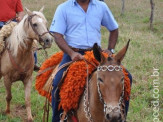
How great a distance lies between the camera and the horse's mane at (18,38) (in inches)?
209

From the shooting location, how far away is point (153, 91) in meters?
6.53

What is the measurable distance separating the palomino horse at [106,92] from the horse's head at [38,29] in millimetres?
1703

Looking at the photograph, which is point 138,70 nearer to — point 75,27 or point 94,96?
point 75,27

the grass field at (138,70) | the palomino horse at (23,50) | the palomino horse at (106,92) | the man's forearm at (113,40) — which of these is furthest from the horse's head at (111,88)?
the grass field at (138,70)

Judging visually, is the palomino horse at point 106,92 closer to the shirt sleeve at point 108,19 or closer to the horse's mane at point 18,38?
the shirt sleeve at point 108,19

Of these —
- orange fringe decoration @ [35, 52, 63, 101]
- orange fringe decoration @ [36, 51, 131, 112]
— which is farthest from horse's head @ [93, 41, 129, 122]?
orange fringe decoration @ [35, 52, 63, 101]

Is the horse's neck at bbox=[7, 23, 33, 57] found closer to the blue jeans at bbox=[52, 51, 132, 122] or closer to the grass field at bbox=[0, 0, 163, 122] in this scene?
the grass field at bbox=[0, 0, 163, 122]

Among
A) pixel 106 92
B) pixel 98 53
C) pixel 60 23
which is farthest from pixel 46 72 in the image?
pixel 106 92

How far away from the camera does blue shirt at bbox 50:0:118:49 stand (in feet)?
12.8

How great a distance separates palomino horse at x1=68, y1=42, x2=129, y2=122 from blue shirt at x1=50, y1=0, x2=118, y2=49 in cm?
70

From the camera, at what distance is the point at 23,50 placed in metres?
5.41

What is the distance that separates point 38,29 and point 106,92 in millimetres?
2490

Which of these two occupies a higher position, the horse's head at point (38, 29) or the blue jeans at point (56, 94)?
the horse's head at point (38, 29)

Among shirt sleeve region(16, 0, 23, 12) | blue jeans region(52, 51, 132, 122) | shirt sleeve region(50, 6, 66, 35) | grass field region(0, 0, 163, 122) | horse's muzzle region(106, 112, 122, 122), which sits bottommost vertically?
grass field region(0, 0, 163, 122)
